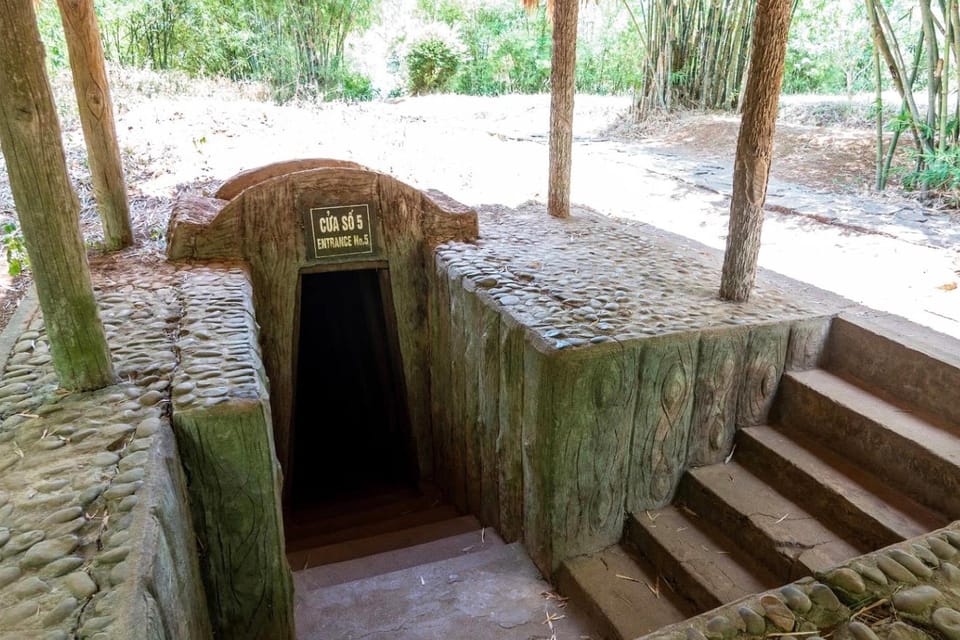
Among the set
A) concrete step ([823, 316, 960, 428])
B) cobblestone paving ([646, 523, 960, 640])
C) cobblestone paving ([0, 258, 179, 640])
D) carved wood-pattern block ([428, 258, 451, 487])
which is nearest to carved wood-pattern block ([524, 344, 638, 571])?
cobblestone paving ([646, 523, 960, 640])

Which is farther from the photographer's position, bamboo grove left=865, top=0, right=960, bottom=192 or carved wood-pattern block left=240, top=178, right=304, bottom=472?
bamboo grove left=865, top=0, right=960, bottom=192

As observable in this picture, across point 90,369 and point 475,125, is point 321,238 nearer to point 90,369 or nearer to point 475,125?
point 90,369

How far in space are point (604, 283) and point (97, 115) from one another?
3.10 meters

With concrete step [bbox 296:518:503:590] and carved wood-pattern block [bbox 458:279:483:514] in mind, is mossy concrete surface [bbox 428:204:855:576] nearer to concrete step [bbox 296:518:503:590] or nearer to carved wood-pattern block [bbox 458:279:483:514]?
carved wood-pattern block [bbox 458:279:483:514]

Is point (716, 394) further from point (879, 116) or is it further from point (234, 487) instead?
point (879, 116)

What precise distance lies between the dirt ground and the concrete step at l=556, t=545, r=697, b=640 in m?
1.92

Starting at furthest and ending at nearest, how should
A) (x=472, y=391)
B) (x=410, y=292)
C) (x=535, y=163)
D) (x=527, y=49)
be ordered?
(x=527, y=49)
(x=535, y=163)
(x=410, y=292)
(x=472, y=391)

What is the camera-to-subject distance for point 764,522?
259cm

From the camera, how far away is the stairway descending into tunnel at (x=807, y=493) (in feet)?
8.09

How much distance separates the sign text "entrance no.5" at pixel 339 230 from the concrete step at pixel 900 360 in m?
2.68

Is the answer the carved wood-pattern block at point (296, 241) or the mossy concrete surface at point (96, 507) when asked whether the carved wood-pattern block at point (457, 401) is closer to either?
the carved wood-pattern block at point (296, 241)

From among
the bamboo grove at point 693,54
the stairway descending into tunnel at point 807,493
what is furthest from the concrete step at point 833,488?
the bamboo grove at point 693,54

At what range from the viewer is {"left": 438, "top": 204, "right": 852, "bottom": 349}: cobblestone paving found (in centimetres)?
287

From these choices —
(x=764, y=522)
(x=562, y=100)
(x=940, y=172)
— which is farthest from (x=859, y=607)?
(x=940, y=172)
